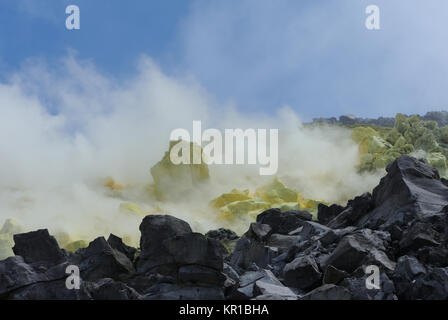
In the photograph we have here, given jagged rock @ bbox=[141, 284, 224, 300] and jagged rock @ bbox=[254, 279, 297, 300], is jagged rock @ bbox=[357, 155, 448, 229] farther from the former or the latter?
jagged rock @ bbox=[141, 284, 224, 300]

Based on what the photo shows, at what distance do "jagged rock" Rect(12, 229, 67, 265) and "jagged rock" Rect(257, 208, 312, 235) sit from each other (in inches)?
326

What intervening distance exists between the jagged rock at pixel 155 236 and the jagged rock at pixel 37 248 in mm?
1507

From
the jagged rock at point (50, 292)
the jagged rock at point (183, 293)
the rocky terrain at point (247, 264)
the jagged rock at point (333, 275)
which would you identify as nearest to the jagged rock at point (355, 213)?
the rocky terrain at point (247, 264)

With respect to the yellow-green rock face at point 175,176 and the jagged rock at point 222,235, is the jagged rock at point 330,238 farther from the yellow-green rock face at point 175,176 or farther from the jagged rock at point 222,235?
the yellow-green rock face at point 175,176

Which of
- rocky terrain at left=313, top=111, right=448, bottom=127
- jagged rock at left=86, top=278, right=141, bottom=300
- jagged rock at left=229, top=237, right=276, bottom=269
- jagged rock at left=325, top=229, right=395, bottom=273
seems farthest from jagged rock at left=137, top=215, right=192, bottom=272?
rocky terrain at left=313, top=111, right=448, bottom=127

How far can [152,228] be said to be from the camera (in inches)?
349

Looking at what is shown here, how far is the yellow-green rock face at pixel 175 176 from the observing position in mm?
28828

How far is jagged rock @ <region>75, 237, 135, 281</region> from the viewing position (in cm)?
844

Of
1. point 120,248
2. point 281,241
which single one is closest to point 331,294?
point 120,248

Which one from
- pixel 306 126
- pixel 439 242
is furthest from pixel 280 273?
pixel 306 126

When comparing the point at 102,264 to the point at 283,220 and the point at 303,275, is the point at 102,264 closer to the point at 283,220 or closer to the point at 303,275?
the point at 303,275
